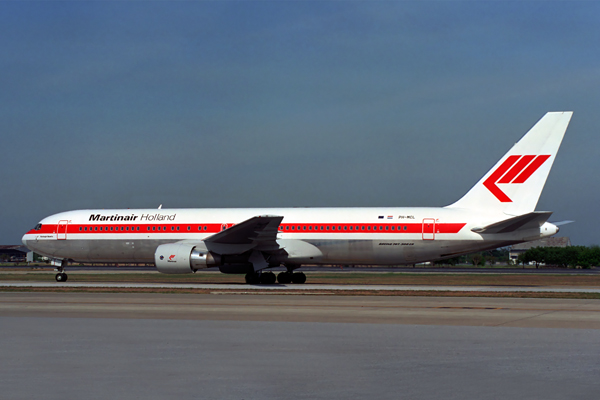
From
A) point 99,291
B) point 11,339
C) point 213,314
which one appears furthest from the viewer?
point 99,291

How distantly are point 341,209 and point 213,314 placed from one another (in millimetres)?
17009

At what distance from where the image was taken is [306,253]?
32.4 meters

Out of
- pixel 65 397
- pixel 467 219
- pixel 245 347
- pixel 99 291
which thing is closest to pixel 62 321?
pixel 245 347

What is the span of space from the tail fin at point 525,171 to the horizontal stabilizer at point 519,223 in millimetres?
1442

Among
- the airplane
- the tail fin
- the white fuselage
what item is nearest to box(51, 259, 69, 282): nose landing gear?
the airplane

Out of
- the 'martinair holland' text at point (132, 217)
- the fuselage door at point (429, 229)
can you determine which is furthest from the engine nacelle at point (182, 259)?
the fuselage door at point (429, 229)

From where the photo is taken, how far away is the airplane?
3016 centimetres

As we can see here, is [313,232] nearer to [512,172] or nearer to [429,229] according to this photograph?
[429,229]

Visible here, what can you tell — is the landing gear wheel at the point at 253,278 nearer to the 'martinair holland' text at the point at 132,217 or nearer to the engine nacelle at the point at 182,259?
the engine nacelle at the point at 182,259

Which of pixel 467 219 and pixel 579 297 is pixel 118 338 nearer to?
pixel 579 297

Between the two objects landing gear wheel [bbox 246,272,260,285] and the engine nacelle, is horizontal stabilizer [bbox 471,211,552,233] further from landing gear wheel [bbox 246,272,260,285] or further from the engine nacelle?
the engine nacelle

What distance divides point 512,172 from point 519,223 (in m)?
3.15

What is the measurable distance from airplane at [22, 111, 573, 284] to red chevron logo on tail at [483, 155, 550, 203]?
4cm

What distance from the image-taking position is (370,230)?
31.7 m
